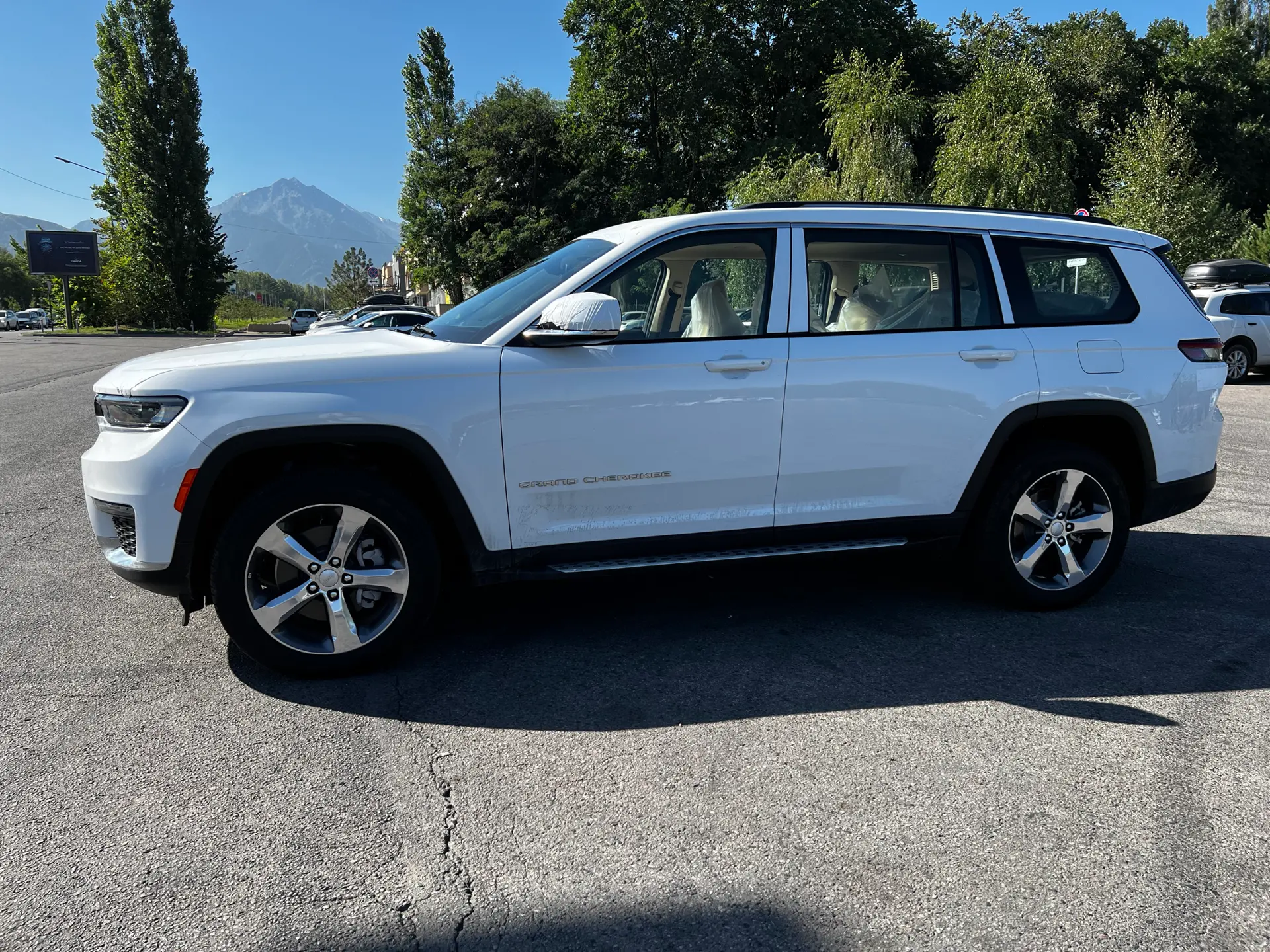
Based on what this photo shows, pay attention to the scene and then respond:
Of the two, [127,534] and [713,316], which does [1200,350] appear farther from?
[127,534]

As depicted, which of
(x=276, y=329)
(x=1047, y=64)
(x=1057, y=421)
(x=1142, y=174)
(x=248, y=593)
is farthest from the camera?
(x=276, y=329)

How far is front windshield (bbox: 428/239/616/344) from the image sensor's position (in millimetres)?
3855

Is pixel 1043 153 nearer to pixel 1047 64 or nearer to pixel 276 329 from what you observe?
pixel 1047 64

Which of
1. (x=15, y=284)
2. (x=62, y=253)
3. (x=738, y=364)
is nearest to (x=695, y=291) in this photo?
(x=738, y=364)

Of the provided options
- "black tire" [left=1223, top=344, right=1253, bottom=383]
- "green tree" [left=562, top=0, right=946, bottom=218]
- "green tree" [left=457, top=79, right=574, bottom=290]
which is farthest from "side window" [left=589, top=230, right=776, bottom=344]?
"green tree" [left=457, top=79, right=574, bottom=290]

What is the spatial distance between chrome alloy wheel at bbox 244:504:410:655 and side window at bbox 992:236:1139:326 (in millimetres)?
3050

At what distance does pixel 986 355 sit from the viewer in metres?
4.13

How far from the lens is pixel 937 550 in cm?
431

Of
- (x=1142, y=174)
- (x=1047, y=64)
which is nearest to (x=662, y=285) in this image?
(x=1142, y=174)

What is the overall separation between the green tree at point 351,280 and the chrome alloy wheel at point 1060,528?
3561 inches

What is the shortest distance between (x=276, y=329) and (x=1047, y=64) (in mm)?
46598

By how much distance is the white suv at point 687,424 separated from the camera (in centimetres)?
346

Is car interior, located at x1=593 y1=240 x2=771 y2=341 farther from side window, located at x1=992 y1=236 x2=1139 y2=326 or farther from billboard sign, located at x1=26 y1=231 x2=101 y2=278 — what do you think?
billboard sign, located at x1=26 y1=231 x2=101 y2=278

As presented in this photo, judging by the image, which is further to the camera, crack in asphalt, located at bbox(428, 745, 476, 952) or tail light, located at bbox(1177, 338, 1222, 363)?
tail light, located at bbox(1177, 338, 1222, 363)
